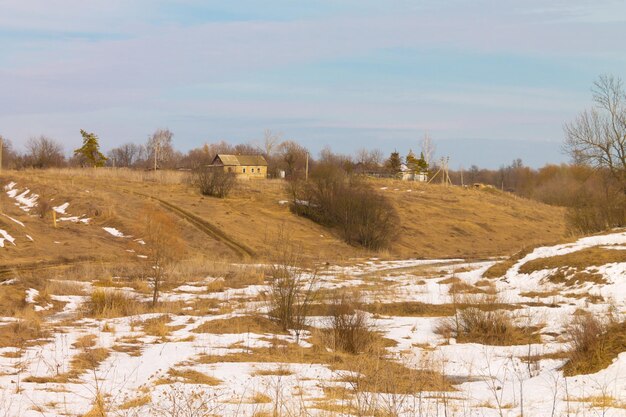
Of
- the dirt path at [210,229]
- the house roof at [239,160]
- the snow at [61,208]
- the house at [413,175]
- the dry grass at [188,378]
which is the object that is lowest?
the dirt path at [210,229]

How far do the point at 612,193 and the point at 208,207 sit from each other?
2655cm

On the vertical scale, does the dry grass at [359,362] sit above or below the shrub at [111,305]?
above

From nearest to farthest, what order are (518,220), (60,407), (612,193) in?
(60,407)
(612,193)
(518,220)

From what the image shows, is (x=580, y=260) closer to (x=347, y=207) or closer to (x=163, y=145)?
(x=347, y=207)

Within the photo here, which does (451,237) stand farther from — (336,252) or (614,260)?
(614,260)

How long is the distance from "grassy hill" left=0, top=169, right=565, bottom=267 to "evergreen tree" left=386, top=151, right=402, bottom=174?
32.0 m

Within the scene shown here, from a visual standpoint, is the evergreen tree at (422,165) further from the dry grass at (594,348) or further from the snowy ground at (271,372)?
the dry grass at (594,348)

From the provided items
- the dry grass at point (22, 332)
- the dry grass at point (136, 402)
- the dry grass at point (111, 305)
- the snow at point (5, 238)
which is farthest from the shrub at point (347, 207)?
the dry grass at point (136, 402)

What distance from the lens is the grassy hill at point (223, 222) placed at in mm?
32844

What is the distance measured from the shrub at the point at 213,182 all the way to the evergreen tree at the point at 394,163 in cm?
5481

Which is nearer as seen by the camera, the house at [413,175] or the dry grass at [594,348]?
the dry grass at [594,348]

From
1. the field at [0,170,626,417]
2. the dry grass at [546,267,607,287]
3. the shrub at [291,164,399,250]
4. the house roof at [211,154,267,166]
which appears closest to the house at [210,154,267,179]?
the house roof at [211,154,267,166]

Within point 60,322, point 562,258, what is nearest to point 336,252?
point 562,258

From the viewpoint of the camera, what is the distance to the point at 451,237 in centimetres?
5388
